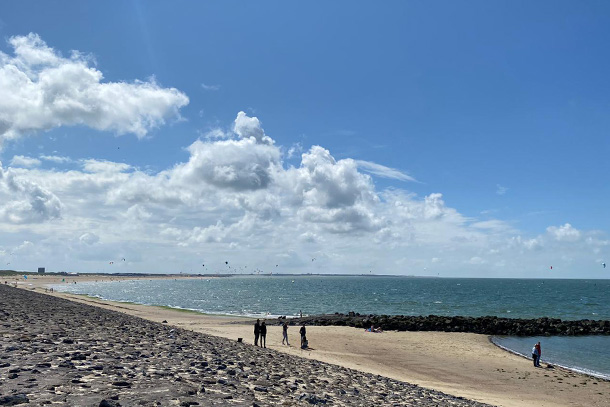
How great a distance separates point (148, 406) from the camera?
28.8 ft

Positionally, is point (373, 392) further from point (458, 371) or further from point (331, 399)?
point (458, 371)

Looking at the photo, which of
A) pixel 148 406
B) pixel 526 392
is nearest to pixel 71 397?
pixel 148 406

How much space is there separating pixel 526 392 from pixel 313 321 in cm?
3410

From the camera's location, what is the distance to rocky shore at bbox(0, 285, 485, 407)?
30.6 feet

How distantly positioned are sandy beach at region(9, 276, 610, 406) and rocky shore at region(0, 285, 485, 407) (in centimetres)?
757

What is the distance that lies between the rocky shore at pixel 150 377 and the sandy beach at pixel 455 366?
757cm

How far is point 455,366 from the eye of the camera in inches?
1180

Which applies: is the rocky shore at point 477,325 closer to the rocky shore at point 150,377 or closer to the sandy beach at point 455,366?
the sandy beach at point 455,366

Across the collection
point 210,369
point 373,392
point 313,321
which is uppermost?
point 210,369

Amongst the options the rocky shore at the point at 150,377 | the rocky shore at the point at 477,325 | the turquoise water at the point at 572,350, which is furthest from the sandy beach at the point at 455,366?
the rocky shore at the point at 150,377

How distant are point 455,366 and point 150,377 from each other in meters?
24.7

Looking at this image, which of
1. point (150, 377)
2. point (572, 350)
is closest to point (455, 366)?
point (572, 350)

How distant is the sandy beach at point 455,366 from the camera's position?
898 inches

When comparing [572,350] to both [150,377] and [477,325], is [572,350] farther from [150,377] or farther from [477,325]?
[150,377]
